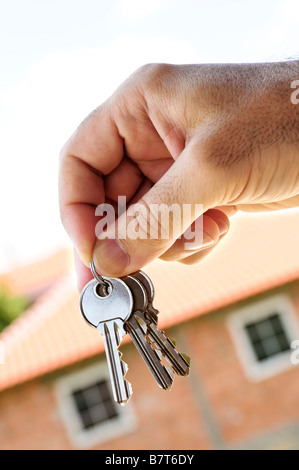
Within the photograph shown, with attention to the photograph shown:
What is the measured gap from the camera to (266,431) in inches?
257

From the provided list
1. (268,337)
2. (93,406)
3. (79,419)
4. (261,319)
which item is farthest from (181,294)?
(79,419)

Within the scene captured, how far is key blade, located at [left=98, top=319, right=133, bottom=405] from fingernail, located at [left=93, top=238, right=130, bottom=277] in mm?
70

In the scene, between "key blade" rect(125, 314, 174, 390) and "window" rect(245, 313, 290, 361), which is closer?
"key blade" rect(125, 314, 174, 390)

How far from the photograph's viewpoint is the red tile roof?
5.87 metres

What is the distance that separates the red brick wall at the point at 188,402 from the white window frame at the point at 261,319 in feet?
0.21

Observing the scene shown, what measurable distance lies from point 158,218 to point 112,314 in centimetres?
14

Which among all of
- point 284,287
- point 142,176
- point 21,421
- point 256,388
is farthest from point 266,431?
point 142,176

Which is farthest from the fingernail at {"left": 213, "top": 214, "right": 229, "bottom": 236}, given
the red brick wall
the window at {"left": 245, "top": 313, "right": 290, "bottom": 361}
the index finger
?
the window at {"left": 245, "top": 313, "right": 290, "bottom": 361}

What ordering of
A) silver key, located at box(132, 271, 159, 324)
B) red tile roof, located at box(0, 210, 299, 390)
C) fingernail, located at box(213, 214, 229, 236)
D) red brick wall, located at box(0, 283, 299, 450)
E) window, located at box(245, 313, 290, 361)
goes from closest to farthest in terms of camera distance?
silver key, located at box(132, 271, 159, 324), fingernail, located at box(213, 214, 229, 236), red tile roof, located at box(0, 210, 299, 390), red brick wall, located at box(0, 283, 299, 450), window, located at box(245, 313, 290, 361)

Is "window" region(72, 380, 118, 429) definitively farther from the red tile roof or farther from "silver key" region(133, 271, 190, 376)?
"silver key" region(133, 271, 190, 376)

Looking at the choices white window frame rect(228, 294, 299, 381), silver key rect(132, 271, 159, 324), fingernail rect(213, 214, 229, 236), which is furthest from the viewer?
white window frame rect(228, 294, 299, 381)

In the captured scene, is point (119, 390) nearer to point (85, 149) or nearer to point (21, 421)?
point (85, 149)

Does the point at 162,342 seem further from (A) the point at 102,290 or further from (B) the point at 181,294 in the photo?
(B) the point at 181,294
